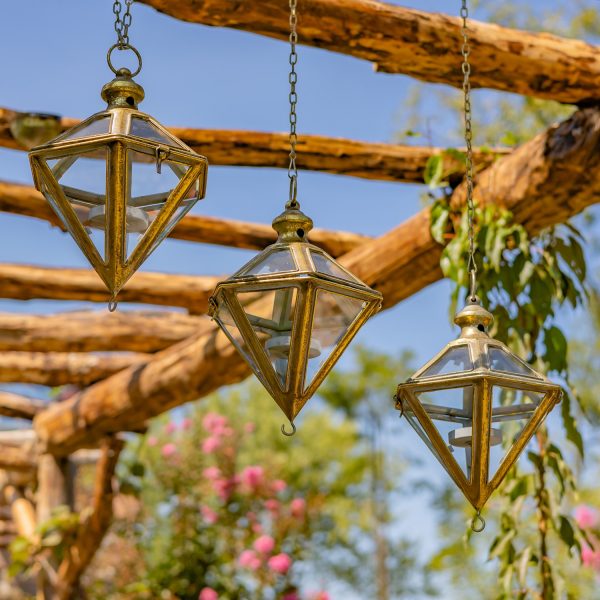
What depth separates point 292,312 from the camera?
208 cm

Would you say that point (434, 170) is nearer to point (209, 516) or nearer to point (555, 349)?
point (555, 349)

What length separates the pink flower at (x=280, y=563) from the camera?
6613 millimetres

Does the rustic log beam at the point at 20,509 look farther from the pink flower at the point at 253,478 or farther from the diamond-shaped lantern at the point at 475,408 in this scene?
the diamond-shaped lantern at the point at 475,408

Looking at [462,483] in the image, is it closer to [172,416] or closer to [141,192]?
[141,192]

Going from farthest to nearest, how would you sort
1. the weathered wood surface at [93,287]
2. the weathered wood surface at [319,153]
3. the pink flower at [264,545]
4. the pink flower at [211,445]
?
the pink flower at [211,445], the pink flower at [264,545], the weathered wood surface at [93,287], the weathered wood surface at [319,153]

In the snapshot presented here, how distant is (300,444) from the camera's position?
15.3 meters

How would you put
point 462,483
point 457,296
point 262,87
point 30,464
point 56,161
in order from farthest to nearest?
point 262,87 → point 30,464 → point 457,296 → point 462,483 → point 56,161

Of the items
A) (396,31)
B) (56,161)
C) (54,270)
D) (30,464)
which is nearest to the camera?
(56,161)

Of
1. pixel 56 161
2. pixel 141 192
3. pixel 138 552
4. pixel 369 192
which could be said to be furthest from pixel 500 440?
pixel 369 192

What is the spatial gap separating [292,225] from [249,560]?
477cm

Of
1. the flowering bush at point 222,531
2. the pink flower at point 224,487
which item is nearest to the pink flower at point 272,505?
the flowering bush at point 222,531

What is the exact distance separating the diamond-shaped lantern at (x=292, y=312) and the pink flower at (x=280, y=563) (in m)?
4.66

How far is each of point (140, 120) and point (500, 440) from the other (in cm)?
103

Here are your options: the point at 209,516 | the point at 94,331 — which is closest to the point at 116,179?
the point at 94,331
